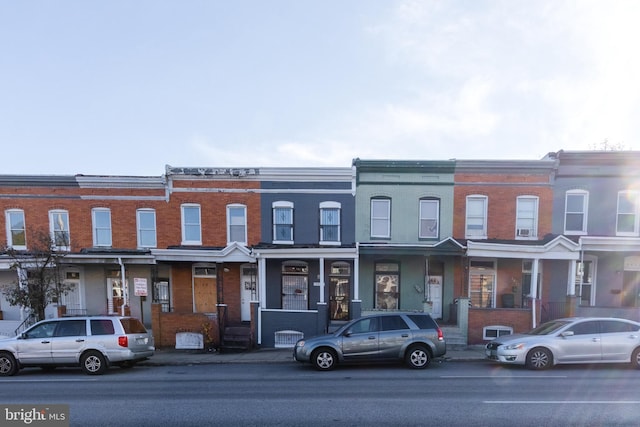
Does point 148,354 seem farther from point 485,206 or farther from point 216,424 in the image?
point 485,206

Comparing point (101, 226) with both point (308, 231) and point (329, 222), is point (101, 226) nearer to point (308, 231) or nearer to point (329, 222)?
point (308, 231)

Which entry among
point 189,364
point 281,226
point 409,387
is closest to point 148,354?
point 189,364

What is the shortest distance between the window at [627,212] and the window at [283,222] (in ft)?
46.7

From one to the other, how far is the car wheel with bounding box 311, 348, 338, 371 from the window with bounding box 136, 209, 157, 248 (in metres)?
9.83

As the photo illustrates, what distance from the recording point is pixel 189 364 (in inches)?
421

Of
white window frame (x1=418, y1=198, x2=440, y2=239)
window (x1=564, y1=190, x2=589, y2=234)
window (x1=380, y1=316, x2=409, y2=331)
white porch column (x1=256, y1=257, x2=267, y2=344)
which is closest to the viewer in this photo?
window (x1=380, y1=316, x2=409, y2=331)

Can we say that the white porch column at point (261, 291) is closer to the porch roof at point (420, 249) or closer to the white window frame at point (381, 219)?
the porch roof at point (420, 249)

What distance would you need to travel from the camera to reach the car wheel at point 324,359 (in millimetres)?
9180

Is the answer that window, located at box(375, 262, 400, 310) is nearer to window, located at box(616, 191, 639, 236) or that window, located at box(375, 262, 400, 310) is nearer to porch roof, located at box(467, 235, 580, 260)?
porch roof, located at box(467, 235, 580, 260)

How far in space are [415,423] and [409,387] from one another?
2087 mm

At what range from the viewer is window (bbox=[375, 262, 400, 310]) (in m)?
14.3

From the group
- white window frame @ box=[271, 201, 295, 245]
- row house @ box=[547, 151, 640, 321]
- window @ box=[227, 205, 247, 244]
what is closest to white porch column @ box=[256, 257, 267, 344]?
white window frame @ box=[271, 201, 295, 245]

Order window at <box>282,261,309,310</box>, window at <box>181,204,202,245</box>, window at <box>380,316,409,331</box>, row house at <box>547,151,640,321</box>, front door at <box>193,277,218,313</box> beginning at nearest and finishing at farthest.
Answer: window at <box>380,316,409,331</box> < row house at <box>547,151,640,321</box> < window at <box>282,261,309,310</box> < window at <box>181,204,202,245</box> < front door at <box>193,277,218,313</box>

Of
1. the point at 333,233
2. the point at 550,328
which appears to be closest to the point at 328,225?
the point at 333,233
